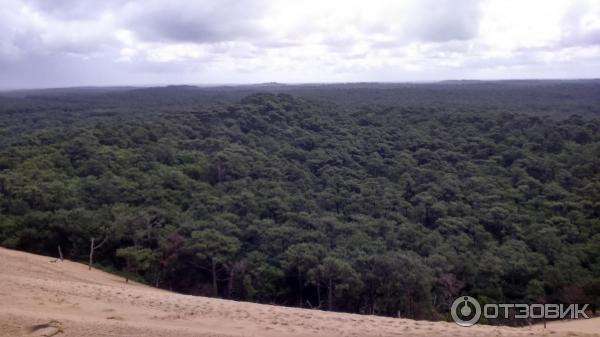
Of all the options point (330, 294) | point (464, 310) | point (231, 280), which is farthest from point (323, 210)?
point (464, 310)

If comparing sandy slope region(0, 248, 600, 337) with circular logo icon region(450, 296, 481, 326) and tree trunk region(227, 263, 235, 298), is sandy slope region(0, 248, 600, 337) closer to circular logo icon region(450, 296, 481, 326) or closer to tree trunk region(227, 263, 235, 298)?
circular logo icon region(450, 296, 481, 326)

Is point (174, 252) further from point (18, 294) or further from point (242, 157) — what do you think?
point (242, 157)

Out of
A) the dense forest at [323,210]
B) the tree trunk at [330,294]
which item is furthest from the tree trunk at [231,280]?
the tree trunk at [330,294]

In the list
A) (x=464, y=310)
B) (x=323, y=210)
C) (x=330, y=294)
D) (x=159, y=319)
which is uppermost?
(x=159, y=319)

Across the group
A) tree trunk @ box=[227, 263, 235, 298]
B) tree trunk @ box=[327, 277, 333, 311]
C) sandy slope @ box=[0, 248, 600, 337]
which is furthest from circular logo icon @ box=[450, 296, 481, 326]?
tree trunk @ box=[227, 263, 235, 298]

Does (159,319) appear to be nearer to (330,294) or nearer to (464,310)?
(464,310)

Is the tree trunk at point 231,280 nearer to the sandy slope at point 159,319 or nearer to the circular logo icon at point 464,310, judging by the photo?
the sandy slope at point 159,319
